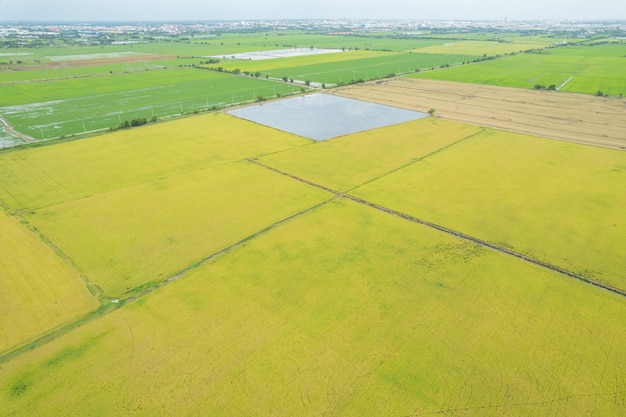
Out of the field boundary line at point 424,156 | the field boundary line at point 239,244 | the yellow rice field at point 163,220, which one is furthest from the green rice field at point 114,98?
the field boundary line at point 424,156

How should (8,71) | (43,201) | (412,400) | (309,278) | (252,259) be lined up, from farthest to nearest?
(8,71), (43,201), (252,259), (309,278), (412,400)

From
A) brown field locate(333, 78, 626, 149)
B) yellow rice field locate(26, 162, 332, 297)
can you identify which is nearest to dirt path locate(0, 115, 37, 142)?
yellow rice field locate(26, 162, 332, 297)

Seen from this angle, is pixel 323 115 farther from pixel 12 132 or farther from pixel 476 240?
pixel 12 132


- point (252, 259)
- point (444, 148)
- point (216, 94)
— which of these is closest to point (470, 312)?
point (252, 259)

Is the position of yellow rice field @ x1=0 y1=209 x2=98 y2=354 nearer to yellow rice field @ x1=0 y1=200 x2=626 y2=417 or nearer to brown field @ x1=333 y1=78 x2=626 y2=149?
yellow rice field @ x1=0 y1=200 x2=626 y2=417

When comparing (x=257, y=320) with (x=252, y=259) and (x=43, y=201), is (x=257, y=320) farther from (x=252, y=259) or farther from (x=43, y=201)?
(x=43, y=201)

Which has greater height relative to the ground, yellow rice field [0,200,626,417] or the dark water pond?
the dark water pond
